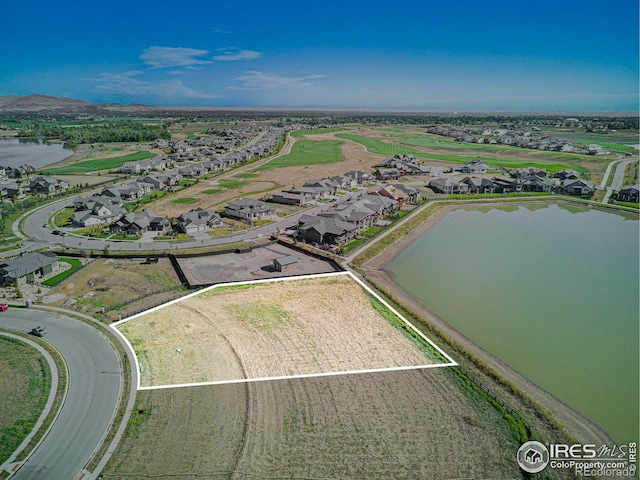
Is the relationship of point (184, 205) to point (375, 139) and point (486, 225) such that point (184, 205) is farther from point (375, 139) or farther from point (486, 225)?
point (375, 139)

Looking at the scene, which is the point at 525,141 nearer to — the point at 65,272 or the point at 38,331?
the point at 65,272

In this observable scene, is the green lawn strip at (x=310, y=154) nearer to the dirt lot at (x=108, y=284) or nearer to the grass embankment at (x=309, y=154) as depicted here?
the grass embankment at (x=309, y=154)

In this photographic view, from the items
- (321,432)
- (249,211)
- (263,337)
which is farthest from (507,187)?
(321,432)

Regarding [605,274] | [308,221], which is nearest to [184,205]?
[308,221]

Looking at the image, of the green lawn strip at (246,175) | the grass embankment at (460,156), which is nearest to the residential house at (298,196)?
the green lawn strip at (246,175)

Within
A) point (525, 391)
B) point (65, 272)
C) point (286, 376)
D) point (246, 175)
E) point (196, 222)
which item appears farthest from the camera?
point (246, 175)

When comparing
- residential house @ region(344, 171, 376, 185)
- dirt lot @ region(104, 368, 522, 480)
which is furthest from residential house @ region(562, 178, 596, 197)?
dirt lot @ region(104, 368, 522, 480)
